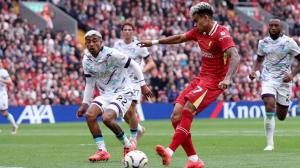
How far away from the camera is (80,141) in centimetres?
1656

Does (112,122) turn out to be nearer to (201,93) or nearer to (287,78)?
(201,93)

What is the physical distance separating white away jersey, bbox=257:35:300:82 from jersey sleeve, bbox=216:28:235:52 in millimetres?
4239

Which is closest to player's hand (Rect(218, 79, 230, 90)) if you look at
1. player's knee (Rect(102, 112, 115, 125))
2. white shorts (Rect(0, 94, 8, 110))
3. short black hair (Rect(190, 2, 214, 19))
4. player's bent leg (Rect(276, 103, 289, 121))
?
short black hair (Rect(190, 2, 214, 19))

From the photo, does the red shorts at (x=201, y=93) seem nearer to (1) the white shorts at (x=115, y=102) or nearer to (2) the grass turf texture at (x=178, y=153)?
(2) the grass turf texture at (x=178, y=153)

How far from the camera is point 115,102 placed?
36.5 feet

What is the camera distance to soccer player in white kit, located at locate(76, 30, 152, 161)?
10.9 meters

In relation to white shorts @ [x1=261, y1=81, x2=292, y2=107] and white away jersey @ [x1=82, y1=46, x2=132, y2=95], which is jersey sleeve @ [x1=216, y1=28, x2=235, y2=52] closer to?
white away jersey @ [x1=82, y1=46, x2=132, y2=95]

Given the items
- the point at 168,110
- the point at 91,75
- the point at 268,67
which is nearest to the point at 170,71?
the point at 168,110

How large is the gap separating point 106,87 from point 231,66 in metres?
2.97

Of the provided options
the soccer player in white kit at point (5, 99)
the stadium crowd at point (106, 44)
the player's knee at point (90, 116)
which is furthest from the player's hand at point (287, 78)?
the stadium crowd at point (106, 44)

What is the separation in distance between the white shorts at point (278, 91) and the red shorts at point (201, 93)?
3.99 m

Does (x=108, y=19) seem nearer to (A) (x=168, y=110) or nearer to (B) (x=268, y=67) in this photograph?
(A) (x=168, y=110)

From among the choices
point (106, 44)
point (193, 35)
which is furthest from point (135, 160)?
point (106, 44)

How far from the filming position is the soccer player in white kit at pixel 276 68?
13.1m
